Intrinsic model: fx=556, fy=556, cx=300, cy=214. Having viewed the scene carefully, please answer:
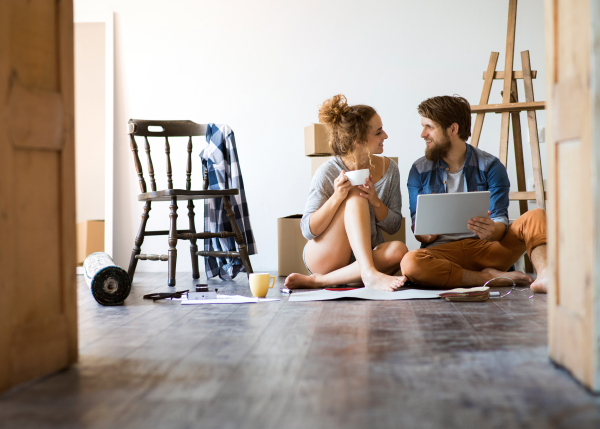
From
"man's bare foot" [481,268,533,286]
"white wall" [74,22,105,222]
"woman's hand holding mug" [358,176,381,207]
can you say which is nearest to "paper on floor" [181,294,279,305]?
"woman's hand holding mug" [358,176,381,207]

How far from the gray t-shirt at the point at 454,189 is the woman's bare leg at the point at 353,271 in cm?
21

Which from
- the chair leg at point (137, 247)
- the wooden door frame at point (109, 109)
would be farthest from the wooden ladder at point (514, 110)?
the wooden door frame at point (109, 109)

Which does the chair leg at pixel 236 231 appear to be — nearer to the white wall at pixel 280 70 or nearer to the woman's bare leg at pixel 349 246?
the woman's bare leg at pixel 349 246

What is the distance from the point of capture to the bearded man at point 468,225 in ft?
7.30

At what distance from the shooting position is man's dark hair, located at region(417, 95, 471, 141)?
247 centimetres

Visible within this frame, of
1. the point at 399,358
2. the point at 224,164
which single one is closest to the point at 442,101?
the point at 224,164

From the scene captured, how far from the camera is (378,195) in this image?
250cm

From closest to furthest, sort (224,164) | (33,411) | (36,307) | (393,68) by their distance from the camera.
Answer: (33,411) → (36,307) → (224,164) → (393,68)

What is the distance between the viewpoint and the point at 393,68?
368 cm

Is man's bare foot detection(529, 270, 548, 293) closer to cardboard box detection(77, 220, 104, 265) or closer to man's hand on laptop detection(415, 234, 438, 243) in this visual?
man's hand on laptop detection(415, 234, 438, 243)

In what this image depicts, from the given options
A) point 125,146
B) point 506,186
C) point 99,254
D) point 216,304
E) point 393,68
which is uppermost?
point 393,68

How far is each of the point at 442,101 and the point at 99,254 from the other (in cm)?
167

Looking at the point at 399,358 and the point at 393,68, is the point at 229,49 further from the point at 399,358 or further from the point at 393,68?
the point at 399,358

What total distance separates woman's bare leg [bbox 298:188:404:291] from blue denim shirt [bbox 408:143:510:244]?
1.08 ft
